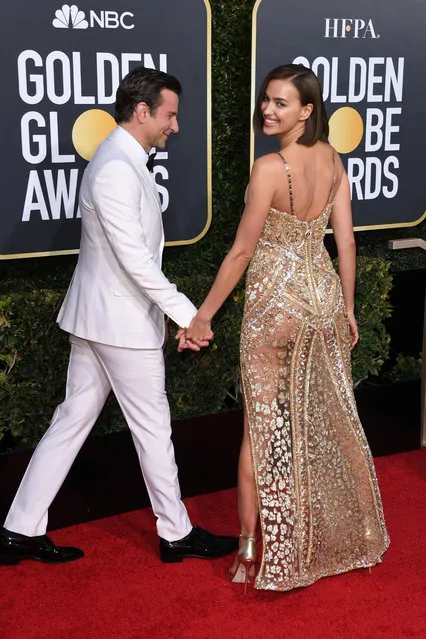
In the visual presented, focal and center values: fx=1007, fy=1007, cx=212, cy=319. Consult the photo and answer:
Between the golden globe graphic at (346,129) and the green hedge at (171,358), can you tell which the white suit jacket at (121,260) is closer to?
the green hedge at (171,358)

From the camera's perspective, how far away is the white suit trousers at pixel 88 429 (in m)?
3.87

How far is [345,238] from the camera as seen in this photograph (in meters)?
3.96

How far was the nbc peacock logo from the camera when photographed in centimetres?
419

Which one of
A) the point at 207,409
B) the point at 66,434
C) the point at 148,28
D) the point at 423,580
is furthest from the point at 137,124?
the point at 423,580

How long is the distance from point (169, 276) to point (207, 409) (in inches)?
25.8

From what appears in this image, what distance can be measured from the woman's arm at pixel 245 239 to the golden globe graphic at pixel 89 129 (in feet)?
3.59

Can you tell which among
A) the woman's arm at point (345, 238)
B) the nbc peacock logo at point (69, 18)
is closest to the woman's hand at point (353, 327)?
the woman's arm at point (345, 238)

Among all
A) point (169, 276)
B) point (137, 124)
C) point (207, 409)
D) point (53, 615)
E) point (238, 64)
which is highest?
point (238, 64)

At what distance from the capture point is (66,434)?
394 centimetres

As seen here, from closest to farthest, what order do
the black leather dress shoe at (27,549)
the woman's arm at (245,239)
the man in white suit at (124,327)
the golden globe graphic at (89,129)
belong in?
the woman's arm at (245,239)
the man in white suit at (124,327)
the black leather dress shoe at (27,549)
the golden globe graphic at (89,129)

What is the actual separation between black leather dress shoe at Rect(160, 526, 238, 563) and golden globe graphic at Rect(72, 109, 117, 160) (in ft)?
5.52

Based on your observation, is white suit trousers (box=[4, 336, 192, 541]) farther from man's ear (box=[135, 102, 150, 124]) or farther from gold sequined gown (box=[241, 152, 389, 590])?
man's ear (box=[135, 102, 150, 124])

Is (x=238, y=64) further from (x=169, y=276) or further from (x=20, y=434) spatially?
(x=20, y=434)

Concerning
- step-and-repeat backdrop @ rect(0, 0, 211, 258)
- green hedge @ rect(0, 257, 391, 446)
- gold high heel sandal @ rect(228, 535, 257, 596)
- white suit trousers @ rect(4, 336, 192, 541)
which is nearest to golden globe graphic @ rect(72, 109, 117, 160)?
step-and-repeat backdrop @ rect(0, 0, 211, 258)
